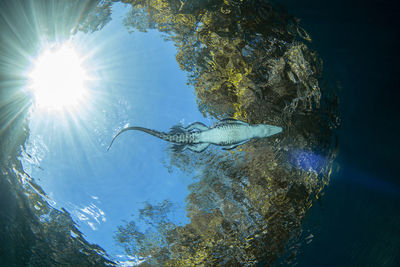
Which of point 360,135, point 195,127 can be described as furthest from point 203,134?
point 360,135

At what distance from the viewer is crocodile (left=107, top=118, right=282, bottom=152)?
3475 mm

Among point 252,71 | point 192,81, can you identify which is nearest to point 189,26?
point 192,81

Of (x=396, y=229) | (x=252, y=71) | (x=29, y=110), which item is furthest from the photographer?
(x=396, y=229)

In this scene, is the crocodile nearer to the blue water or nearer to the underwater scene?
the underwater scene

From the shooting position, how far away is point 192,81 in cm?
433

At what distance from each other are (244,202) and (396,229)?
9609 mm

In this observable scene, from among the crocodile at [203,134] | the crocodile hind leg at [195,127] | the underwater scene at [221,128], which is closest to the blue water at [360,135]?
the underwater scene at [221,128]

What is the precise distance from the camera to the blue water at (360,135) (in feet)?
13.7

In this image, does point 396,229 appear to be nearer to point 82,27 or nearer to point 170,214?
point 170,214

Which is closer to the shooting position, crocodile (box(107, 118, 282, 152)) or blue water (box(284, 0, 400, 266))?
crocodile (box(107, 118, 282, 152))

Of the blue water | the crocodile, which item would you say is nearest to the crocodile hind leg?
the crocodile

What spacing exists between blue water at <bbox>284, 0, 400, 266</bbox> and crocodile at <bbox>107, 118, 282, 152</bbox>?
261 cm

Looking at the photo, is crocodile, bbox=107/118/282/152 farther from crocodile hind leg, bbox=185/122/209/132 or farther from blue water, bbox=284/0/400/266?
blue water, bbox=284/0/400/266

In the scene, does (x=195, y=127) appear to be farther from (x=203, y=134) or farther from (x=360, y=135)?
(x=360, y=135)
